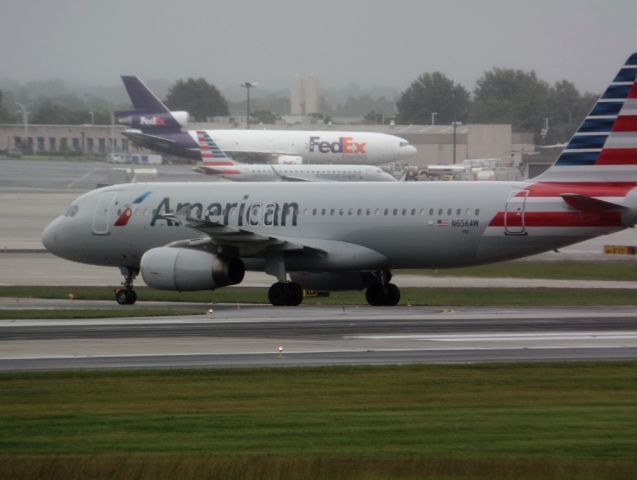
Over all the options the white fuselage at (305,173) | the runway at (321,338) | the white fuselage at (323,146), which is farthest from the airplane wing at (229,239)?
the white fuselage at (323,146)

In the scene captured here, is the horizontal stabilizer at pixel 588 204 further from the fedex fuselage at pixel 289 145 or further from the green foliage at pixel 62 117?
the green foliage at pixel 62 117

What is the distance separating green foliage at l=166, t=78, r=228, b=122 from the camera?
596 feet

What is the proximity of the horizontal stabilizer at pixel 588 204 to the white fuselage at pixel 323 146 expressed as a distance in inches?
3068

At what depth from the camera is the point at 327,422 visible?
15.8 m

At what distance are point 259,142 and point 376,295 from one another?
2999 inches

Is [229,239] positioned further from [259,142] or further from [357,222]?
[259,142]

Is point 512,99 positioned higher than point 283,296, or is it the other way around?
point 512,99

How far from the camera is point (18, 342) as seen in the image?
2516 cm

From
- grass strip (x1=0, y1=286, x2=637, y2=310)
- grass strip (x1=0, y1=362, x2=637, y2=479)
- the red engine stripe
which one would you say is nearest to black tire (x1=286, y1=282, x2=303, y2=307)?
Answer: grass strip (x1=0, y1=286, x2=637, y2=310)

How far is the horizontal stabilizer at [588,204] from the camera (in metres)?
33.0

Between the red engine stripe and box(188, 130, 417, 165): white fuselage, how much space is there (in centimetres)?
7710

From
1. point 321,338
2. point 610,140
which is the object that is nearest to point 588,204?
point 610,140

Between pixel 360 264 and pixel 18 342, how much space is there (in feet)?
41.8

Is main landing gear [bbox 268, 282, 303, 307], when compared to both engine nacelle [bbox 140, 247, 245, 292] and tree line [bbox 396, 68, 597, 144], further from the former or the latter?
tree line [bbox 396, 68, 597, 144]
